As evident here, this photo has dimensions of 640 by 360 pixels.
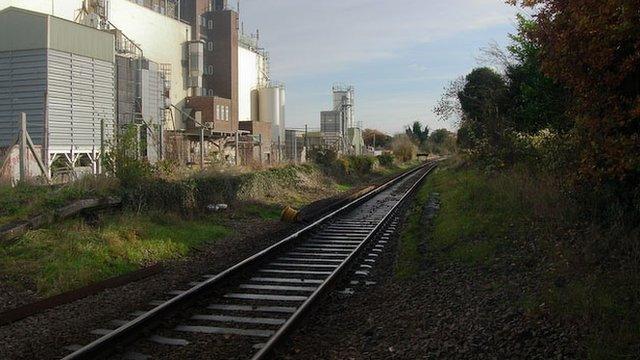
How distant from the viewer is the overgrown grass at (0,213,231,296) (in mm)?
9453

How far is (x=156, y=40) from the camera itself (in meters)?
54.3

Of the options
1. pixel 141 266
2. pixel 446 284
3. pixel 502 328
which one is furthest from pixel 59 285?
pixel 502 328

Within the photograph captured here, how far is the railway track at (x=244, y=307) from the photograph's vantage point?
6.44 metres

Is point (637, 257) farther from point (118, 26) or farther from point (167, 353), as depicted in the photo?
point (118, 26)

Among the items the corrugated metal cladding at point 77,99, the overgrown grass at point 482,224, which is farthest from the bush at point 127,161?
the corrugated metal cladding at point 77,99

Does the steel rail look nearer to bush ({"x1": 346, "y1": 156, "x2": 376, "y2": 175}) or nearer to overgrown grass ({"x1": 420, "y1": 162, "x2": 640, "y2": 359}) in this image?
overgrown grass ({"x1": 420, "y1": 162, "x2": 640, "y2": 359})

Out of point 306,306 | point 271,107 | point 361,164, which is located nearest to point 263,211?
point 306,306

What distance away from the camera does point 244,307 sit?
8.16m

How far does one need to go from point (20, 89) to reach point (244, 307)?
2514cm

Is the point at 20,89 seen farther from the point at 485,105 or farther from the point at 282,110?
the point at 282,110

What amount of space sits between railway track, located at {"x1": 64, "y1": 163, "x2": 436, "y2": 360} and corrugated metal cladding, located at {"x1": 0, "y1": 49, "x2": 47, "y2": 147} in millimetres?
19792

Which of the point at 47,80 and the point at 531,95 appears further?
the point at 47,80

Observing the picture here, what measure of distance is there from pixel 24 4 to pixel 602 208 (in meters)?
36.2

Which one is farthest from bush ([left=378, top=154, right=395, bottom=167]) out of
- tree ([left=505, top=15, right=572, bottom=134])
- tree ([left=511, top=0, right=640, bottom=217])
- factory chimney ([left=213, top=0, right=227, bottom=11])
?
tree ([left=511, top=0, right=640, bottom=217])
